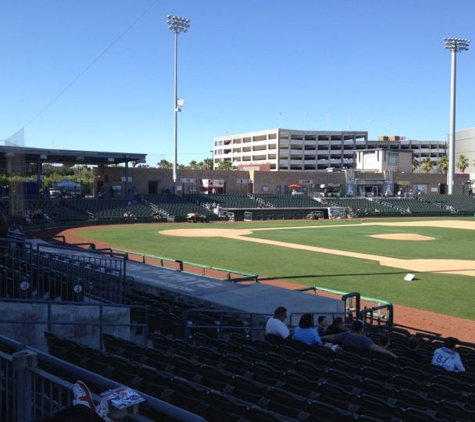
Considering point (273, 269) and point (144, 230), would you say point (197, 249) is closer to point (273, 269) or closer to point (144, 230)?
point (273, 269)

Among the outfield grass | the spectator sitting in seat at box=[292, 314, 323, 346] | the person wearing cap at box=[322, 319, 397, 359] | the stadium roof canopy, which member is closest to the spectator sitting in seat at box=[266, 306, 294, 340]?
the spectator sitting in seat at box=[292, 314, 323, 346]

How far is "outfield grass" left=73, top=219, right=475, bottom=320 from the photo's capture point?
2166 cm

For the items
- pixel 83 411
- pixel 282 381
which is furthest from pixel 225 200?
pixel 83 411

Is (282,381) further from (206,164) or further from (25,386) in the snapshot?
(206,164)

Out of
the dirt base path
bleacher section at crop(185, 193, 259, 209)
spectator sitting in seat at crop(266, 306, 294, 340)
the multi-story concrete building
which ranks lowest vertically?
the dirt base path

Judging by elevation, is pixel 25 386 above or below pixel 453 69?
below

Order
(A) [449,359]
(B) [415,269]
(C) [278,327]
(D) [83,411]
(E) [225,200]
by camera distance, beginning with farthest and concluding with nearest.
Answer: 1. (E) [225,200]
2. (B) [415,269]
3. (C) [278,327]
4. (A) [449,359]
5. (D) [83,411]

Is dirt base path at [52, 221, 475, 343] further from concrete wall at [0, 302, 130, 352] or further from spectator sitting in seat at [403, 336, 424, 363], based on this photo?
concrete wall at [0, 302, 130, 352]

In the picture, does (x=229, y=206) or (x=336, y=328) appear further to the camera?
(x=229, y=206)

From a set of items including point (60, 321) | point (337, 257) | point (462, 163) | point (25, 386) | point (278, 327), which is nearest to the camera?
point (25, 386)

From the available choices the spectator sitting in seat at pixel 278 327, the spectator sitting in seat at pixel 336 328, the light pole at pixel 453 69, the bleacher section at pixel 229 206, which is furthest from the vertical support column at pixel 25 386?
the light pole at pixel 453 69

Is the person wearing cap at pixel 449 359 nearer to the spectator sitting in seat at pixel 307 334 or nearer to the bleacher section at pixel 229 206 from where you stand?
the spectator sitting in seat at pixel 307 334

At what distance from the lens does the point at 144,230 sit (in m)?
49.7

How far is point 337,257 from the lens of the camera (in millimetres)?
32031
